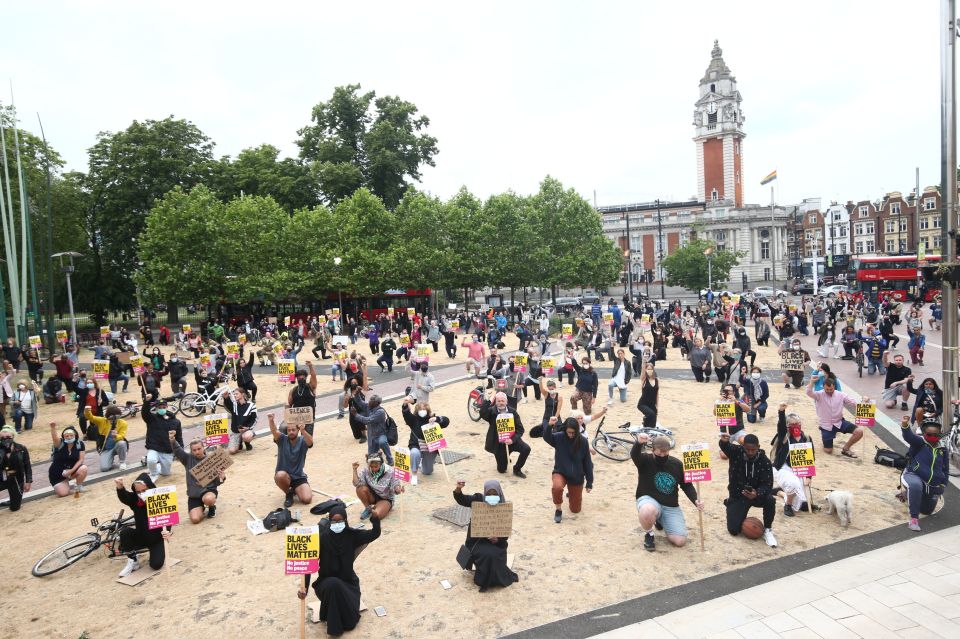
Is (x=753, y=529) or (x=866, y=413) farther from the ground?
(x=866, y=413)

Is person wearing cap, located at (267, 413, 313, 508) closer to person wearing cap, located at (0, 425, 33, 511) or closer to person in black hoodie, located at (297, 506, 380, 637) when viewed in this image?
person in black hoodie, located at (297, 506, 380, 637)

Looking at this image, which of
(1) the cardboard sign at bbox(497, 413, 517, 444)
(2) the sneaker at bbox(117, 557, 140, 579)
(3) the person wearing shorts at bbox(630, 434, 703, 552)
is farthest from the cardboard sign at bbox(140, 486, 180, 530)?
(3) the person wearing shorts at bbox(630, 434, 703, 552)

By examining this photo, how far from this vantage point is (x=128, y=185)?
160 feet

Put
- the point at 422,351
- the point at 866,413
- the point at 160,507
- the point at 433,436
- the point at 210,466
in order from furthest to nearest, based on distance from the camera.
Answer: the point at 422,351, the point at 866,413, the point at 433,436, the point at 210,466, the point at 160,507

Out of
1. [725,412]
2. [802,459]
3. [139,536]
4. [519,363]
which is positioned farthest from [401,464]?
[519,363]

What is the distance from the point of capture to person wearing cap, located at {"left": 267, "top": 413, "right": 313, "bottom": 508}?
34.3ft

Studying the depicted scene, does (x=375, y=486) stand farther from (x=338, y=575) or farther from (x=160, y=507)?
(x=160, y=507)

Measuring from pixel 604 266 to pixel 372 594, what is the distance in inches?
1930

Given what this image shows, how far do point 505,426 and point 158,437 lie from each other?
671 cm

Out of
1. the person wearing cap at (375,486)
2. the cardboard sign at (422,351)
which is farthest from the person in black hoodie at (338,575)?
the cardboard sign at (422,351)

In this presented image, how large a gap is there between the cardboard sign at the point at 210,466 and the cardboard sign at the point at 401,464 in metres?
2.85

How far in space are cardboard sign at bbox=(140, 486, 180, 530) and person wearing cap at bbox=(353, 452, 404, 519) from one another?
2.39 m

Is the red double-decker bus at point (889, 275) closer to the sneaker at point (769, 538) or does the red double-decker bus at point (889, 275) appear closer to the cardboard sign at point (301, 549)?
the sneaker at point (769, 538)

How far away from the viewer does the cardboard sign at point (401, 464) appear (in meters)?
9.41
